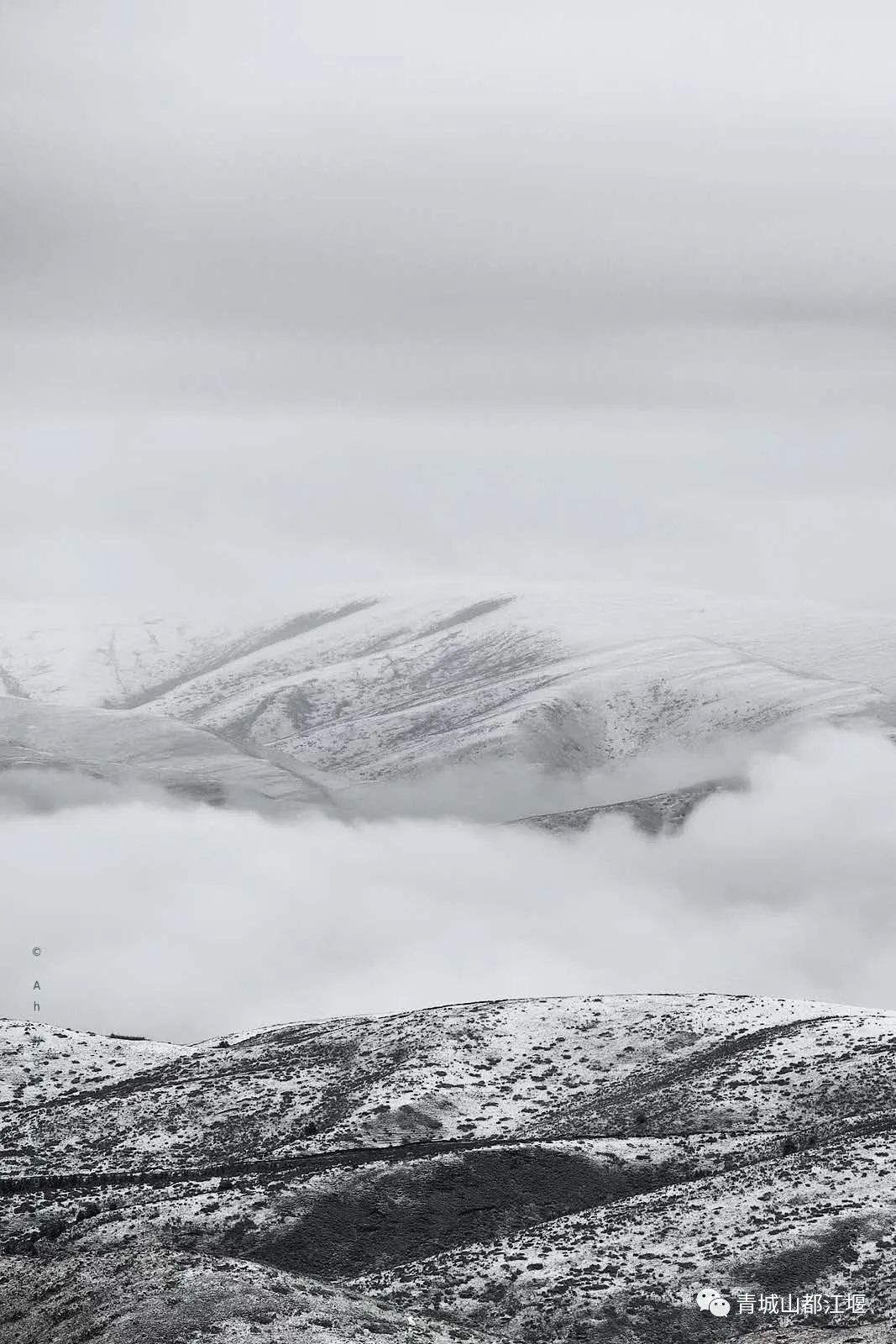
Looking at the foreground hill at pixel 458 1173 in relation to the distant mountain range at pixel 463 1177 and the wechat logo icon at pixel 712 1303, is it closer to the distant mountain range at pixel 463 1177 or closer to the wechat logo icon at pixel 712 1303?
the distant mountain range at pixel 463 1177

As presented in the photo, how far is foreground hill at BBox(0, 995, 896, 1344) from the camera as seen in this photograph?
64.5m

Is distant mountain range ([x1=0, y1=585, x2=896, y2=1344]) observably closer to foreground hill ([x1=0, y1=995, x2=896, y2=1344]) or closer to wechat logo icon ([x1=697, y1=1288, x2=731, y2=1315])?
foreground hill ([x1=0, y1=995, x2=896, y2=1344])

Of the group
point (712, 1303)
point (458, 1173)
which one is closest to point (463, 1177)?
point (458, 1173)

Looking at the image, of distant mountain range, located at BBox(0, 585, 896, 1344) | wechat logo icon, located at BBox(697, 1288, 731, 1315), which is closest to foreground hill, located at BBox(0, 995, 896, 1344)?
distant mountain range, located at BBox(0, 585, 896, 1344)

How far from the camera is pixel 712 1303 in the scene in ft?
223

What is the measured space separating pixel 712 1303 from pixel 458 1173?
69.5ft

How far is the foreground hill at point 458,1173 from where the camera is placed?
64500 mm

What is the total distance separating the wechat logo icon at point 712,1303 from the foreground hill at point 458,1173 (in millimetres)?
654

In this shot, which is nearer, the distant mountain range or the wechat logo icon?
the distant mountain range

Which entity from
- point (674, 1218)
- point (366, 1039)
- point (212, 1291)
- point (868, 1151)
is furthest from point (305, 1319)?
point (366, 1039)

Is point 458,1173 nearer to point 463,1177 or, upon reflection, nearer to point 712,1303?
point 463,1177

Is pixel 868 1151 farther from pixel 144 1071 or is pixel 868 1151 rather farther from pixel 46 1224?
pixel 144 1071

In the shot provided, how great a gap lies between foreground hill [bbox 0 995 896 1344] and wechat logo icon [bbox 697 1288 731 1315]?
0.65 meters

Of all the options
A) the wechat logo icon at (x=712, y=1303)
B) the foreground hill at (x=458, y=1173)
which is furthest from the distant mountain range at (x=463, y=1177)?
the wechat logo icon at (x=712, y=1303)
